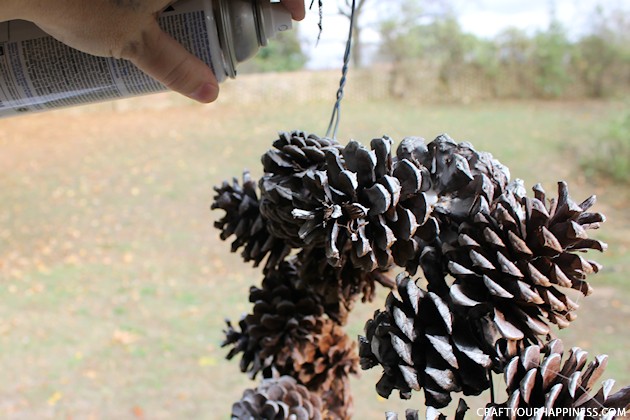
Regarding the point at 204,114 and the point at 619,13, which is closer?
the point at 619,13

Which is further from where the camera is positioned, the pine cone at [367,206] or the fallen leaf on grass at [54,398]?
the fallen leaf on grass at [54,398]

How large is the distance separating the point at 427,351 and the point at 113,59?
1.11 ft

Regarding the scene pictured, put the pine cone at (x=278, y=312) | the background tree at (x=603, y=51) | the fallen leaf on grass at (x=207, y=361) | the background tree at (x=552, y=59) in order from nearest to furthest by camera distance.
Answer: the pine cone at (x=278, y=312) → the fallen leaf on grass at (x=207, y=361) → the background tree at (x=603, y=51) → the background tree at (x=552, y=59)

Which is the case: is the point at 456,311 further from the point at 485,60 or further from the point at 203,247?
the point at 485,60

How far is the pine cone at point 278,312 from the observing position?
1.82 feet

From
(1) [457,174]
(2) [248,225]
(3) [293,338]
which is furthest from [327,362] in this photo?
(1) [457,174]

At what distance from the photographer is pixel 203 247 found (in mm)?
2744

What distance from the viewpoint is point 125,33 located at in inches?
17.2

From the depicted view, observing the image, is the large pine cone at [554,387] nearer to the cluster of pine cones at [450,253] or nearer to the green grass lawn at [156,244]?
the cluster of pine cones at [450,253]

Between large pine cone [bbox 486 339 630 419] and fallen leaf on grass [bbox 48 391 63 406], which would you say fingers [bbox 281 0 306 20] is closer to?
large pine cone [bbox 486 339 630 419]

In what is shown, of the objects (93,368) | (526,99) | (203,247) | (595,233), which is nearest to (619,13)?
(526,99)

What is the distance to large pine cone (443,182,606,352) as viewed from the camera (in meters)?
0.35

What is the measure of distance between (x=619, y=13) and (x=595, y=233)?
265cm

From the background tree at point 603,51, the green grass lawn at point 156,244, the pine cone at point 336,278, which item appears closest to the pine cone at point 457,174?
the pine cone at point 336,278
